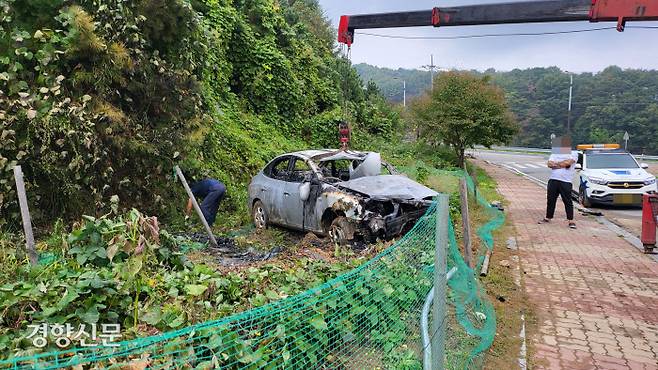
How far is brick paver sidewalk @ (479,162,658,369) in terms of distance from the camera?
4539mm

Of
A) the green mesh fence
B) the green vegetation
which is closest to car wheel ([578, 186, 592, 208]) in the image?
the green mesh fence

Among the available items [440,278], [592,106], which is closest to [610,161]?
[440,278]

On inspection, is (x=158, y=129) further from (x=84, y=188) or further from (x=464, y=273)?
(x=464, y=273)

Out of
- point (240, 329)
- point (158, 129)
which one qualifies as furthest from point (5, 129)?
point (240, 329)

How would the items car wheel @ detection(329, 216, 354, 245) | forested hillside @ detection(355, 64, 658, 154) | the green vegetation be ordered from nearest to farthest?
the green vegetation, car wheel @ detection(329, 216, 354, 245), forested hillside @ detection(355, 64, 658, 154)

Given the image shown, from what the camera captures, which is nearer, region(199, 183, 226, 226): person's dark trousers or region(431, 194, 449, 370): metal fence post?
region(431, 194, 449, 370): metal fence post

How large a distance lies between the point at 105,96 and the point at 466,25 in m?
7.78

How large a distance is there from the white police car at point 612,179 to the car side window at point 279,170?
8.21 metres

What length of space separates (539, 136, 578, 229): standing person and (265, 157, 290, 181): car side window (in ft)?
18.0

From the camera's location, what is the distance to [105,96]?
724 centimetres

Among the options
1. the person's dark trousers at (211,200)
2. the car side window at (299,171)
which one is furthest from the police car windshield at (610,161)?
the person's dark trousers at (211,200)

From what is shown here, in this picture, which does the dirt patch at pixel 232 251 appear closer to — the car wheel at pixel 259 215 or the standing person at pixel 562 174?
the car wheel at pixel 259 215

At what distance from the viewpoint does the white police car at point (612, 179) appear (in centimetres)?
1265

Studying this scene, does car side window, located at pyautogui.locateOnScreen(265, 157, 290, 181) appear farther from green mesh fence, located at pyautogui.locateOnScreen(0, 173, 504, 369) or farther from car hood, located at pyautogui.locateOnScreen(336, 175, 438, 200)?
green mesh fence, located at pyautogui.locateOnScreen(0, 173, 504, 369)
